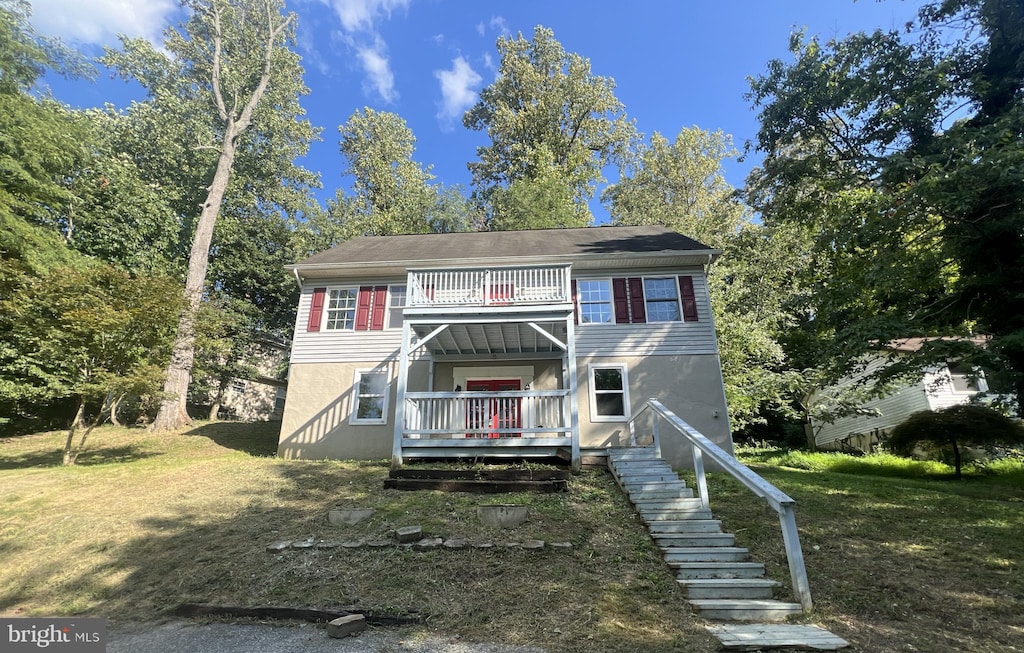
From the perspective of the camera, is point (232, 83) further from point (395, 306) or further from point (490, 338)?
point (490, 338)

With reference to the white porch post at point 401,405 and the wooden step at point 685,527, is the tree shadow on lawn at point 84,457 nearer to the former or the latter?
the white porch post at point 401,405

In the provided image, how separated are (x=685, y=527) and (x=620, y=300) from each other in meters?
6.98

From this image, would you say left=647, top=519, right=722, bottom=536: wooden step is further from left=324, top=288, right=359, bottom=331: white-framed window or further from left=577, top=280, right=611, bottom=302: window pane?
left=324, top=288, right=359, bottom=331: white-framed window

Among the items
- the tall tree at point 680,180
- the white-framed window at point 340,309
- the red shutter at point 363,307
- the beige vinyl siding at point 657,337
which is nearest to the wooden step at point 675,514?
the beige vinyl siding at point 657,337

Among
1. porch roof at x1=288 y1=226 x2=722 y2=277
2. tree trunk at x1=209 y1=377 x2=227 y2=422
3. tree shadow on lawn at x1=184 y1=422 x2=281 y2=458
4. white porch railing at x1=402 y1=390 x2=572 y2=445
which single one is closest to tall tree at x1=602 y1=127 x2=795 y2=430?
porch roof at x1=288 y1=226 x2=722 y2=277

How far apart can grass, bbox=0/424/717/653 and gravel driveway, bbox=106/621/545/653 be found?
9.4 inches

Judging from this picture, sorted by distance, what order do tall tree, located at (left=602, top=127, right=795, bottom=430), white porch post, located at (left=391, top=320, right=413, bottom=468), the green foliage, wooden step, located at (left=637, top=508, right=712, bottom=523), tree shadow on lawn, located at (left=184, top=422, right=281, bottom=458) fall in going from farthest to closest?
1. tall tree, located at (left=602, top=127, right=795, bottom=430)
2. tree shadow on lawn, located at (left=184, top=422, right=281, bottom=458)
3. the green foliage
4. white porch post, located at (left=391, top=320, right=413, bottom=468)
5. wooden step, located at (left=637, top=508, right=712, bottom=523)

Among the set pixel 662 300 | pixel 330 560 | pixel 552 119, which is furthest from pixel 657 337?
pixel 552 119

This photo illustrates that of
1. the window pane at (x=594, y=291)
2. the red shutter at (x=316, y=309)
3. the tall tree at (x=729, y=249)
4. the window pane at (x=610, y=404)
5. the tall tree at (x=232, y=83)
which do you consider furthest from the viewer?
the tall tree at (x=232, y=83)

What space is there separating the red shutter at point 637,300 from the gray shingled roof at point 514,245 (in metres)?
0.80

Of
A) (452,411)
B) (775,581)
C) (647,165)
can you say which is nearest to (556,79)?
(647,165)

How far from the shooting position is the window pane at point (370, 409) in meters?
11.6

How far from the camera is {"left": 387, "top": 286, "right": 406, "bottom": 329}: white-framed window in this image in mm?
12270

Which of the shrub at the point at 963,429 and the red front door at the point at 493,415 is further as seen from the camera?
A: the shrub at the point at 963,429
